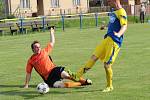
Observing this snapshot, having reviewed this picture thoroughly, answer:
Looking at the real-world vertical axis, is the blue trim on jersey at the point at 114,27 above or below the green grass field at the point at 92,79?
above

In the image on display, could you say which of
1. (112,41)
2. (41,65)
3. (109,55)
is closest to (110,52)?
(109,55)

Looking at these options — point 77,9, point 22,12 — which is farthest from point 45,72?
point 77,9

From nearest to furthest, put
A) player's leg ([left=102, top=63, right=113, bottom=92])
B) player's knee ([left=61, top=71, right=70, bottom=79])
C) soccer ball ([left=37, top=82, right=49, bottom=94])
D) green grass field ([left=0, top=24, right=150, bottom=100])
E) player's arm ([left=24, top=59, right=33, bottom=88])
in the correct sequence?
green grass field ([left=0, top=24, right=150, bottom=100])
soccer ball ([left=37, top=82, right=49, bottom=94])
player's leg ([left=102, top=63, right=113, bottom=92])
player's knee ([left=61, top=71, right=70, bottom=79])
player's arm ([left=24, top=59, right=33, bottom=88])

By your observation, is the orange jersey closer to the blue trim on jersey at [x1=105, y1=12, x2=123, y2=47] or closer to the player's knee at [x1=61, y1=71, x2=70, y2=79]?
the player's knee at [x1=61, y1=71, x2=70, y2=79]

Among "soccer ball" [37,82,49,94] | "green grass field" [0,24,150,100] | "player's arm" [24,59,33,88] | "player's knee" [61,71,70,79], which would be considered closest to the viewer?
"green grass field" [0,24,150,100]

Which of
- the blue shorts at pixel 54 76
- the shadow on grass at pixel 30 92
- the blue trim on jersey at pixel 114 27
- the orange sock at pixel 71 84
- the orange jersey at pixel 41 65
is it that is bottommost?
the shadow on grass at pixel 30 92

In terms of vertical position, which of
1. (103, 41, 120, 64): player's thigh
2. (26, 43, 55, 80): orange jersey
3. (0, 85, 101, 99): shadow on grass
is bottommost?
(0, 85, 101, 99): shadow on grass

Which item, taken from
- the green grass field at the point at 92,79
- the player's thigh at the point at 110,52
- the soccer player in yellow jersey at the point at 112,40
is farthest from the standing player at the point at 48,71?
the player's thigh at the point at 110,52

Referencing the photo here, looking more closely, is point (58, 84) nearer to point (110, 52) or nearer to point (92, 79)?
point (92, 79)

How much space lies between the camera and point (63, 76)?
10188 mm

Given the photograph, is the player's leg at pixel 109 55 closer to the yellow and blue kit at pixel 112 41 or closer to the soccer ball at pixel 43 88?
the yellow and blue kit at pixel 112 41

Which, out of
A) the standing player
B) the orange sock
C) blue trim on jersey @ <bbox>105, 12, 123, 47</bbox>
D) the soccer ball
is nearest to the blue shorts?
the standing player

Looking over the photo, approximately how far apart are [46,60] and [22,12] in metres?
54.1

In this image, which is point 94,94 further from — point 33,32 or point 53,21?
point 53,21
